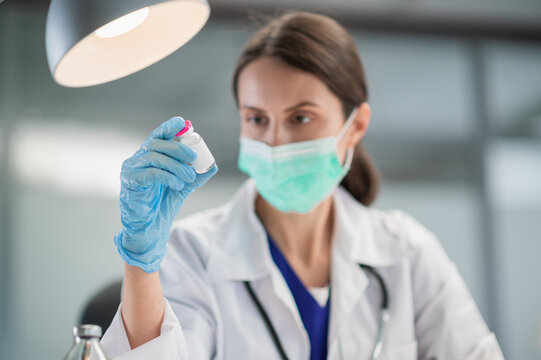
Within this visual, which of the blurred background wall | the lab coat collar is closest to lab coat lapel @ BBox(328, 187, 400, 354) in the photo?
the lab coat collar

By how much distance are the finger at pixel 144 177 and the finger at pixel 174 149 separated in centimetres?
3

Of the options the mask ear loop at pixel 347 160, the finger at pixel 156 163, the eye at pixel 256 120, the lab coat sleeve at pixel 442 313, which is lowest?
the lab coat sleeve at pixel 442 313

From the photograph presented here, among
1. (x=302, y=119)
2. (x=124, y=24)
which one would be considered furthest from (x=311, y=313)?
(x=124, y=24)

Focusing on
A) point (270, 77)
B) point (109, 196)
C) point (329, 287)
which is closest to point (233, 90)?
point (270, 77)

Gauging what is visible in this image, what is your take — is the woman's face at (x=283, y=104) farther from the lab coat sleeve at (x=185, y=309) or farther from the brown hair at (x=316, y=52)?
the lab coat sleeve at (x=185, y=309)

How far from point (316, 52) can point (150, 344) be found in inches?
31.8

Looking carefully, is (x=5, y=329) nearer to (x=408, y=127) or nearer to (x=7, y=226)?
(x=7, y=226)

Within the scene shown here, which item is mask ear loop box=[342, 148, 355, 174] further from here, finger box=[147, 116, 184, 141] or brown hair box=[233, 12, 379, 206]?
finger box=[147, 116, 184, 141]

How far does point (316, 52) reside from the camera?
1.33 m

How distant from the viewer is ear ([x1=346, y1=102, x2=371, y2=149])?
4.82 feet

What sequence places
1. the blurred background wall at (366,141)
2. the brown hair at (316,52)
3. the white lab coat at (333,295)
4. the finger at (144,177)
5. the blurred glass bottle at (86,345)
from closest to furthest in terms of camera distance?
1. the blurred glass bottle at (86,345)
2. the finger at (144,177)
3. the white lab coat at (333,295)
4. the brown hair at (316,52)
5. the blurred background wall at (366,141)

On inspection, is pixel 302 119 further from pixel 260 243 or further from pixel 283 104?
pixel 260 243

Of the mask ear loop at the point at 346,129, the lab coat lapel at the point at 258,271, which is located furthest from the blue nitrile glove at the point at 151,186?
the mask ear loop at the point at 346,129

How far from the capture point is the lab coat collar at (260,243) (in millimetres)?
1299
